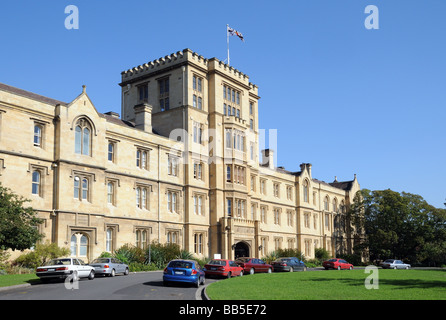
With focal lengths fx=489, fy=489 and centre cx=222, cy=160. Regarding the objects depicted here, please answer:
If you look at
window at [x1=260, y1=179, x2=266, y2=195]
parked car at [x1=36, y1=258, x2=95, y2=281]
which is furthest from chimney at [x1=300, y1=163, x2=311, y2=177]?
parked car at [x1=36, y1=258, x2=95, y2=281]

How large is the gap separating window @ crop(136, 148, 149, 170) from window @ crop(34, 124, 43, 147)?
9906mm

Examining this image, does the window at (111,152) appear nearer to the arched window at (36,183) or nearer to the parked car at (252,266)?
the arched window at (36,183)

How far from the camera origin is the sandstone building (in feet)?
112

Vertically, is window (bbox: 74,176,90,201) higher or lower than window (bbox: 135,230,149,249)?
higher

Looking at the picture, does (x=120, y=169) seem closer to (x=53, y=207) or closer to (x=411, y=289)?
(x=53, y=207)

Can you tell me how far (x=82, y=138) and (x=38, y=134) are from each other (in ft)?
11.0

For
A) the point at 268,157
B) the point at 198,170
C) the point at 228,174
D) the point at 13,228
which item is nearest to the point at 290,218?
the point at 268,157

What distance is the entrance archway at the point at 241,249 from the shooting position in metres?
52.3

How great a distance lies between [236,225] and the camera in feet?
162

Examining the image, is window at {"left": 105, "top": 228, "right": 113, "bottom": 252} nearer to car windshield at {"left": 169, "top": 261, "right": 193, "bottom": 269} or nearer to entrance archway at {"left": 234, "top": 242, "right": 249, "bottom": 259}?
car windshield at {"left": 169, "top": 261, "right": 193, "bottom": 269}

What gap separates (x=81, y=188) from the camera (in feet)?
119

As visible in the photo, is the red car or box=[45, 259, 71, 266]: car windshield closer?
box=[45, 259, 71, 266]: car windshield

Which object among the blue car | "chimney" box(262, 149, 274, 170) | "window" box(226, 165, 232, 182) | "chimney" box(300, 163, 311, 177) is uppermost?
"chimney" box(262, 149, 274, 170)

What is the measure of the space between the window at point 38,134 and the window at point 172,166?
45.3 feet
